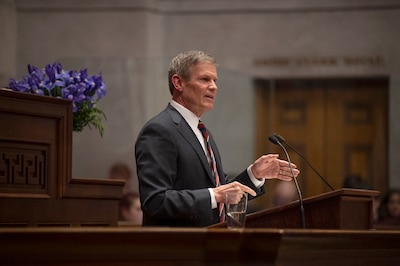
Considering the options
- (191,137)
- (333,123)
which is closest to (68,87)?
(191,137)

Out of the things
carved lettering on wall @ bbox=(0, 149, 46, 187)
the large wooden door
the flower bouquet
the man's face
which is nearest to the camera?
carved lettering on wall @ bbox=(0, 149, 46, 187)

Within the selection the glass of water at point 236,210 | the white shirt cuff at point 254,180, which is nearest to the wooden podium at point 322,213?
the glass of water at point 236,210

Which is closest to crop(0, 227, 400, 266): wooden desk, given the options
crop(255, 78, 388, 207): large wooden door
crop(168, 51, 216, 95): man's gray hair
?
crop(168, 51, 216, 95): man's gray hair

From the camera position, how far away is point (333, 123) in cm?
1181

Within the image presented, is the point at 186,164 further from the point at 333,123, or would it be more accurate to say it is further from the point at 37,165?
the point at 333,123

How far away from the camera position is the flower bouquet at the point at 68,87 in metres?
5.29

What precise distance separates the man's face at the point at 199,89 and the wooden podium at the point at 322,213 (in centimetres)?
86

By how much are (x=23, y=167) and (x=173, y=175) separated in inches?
31.5

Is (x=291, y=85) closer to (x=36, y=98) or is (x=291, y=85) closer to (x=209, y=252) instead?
(x=36, y=98)

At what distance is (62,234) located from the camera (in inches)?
128

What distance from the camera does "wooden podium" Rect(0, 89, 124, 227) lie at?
4.60 metres

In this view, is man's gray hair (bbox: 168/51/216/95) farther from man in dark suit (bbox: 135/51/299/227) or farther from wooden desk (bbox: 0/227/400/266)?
wooden desk (bbox: 0/227/400/266)

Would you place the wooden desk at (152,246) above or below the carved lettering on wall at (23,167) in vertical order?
below

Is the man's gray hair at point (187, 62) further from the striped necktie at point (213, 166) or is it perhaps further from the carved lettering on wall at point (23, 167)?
the carved lettering on wall at point (23, 167)
